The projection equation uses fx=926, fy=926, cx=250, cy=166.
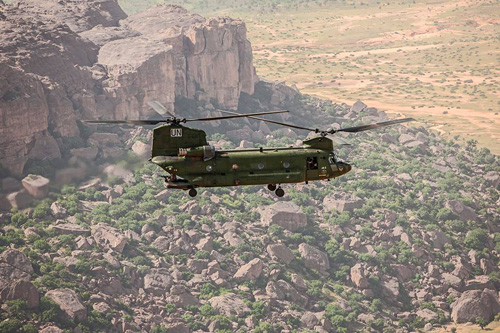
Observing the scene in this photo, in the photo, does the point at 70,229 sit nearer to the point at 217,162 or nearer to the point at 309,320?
the point at 309,320

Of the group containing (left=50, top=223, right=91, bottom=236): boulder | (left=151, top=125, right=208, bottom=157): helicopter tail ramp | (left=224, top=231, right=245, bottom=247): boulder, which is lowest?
(left=224, top=231, right=245, bottom=247): boulder

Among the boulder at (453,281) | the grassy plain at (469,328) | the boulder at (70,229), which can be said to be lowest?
Result: the grassy plain at (469,328)

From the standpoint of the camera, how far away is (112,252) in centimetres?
15912

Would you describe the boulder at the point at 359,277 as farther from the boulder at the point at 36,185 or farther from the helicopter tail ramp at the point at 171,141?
the helicopter tail ramp at the point at 171,141

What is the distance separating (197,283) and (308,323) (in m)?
20.3

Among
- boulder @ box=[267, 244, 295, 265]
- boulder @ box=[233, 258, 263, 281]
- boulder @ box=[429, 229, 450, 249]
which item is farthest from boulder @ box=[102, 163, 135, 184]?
boulder @ box=[429, 229, 450, 249]

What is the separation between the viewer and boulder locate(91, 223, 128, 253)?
160 m

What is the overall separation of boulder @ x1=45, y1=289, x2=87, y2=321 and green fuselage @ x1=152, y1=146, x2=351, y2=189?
78.3m

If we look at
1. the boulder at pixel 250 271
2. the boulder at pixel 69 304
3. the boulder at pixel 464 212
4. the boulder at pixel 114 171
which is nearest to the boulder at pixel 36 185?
the boulder at pixel 114 171

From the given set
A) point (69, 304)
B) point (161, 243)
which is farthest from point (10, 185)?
point (161, 243)

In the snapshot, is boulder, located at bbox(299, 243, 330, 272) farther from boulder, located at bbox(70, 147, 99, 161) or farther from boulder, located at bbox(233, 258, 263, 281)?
boulder, located at bbox(70, 147, 99, 161)

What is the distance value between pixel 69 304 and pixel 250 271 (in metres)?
35.9

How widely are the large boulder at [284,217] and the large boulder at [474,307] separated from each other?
35.7 meters

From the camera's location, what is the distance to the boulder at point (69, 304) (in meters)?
142
